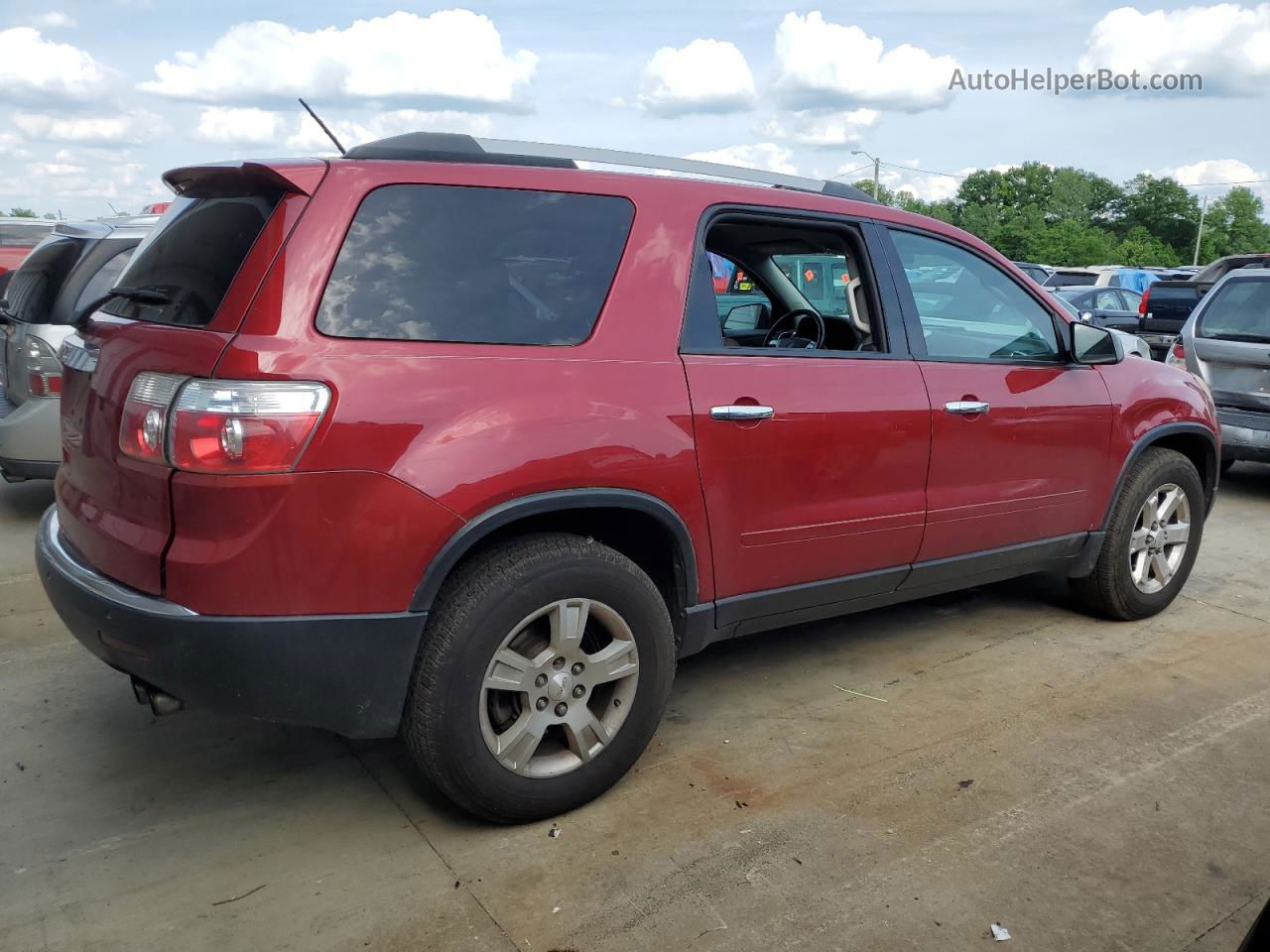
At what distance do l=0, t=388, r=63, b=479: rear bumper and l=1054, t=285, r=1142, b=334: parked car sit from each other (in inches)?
662

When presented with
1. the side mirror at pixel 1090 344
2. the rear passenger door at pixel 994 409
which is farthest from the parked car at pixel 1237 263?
the rear passenger door at pixel 994 409

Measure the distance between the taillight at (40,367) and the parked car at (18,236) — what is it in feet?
28.0

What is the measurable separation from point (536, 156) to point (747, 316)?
174cm

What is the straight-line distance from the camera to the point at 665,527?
3176 millimetres

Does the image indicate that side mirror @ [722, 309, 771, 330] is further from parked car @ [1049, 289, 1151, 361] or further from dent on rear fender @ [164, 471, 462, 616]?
dent on rear fender @ [164, 471, 462, 616]

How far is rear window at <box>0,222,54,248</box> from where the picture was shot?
14.8m

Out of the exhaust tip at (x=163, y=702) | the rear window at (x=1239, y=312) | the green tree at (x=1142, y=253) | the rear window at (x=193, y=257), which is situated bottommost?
the green tree at (x=1142, y=253)

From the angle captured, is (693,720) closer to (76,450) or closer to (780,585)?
(780,585)

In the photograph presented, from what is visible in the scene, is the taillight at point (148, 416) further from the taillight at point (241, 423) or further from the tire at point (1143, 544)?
the tire at point (1143, 544)

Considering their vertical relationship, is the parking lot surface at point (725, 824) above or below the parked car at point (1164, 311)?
below

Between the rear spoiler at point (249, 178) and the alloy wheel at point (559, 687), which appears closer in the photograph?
the rear spoiler at point (249, 178)

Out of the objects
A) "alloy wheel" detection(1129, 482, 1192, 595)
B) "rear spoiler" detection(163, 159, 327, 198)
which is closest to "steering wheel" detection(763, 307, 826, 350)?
"alloy wheel" detection(1129, 482, 1192, 595)

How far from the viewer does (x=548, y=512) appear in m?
2.90

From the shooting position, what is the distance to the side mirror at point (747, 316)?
4617mm
